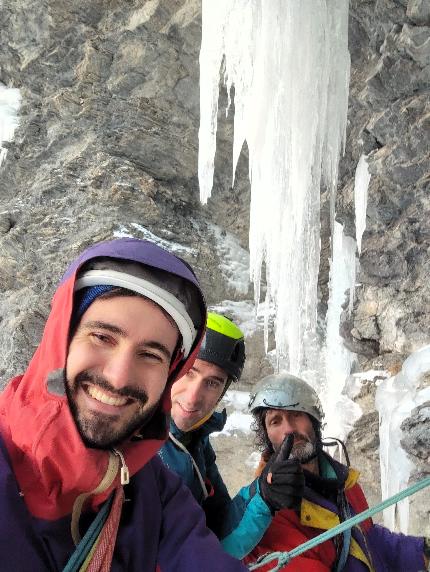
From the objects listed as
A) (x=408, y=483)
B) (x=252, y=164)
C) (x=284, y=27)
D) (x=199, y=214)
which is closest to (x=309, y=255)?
(x=252, y=164)

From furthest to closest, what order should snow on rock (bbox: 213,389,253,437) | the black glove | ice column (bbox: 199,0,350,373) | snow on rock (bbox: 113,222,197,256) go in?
1. snow on rock (bbox: 113,222,197,256)
2. snow on rock (bbox: 213,389,253,437)
3. ice column (bbox: 199,0,350,373)
4. the black glove

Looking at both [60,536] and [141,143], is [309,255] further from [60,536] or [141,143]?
[60,536]

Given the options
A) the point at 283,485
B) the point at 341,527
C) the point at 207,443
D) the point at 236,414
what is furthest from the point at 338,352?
the point at 341,527

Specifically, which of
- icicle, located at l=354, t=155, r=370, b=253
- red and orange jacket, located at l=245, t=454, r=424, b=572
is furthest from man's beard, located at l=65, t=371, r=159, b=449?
icicle, located at l=354, t=155, r=370, b=253

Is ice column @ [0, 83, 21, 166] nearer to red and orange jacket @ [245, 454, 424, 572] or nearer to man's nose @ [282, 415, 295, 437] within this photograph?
man's nose @ [282, 415, 295, 437]

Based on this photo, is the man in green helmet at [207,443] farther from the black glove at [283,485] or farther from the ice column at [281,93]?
the ice column at [281,93]

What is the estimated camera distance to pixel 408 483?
14.4 ft

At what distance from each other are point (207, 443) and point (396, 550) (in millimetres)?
1004

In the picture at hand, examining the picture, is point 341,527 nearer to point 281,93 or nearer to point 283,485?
point 283,485

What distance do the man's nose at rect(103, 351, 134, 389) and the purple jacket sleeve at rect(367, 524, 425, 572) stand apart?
1.69m

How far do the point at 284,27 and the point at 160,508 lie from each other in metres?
5.86

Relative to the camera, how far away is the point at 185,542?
1071 mm

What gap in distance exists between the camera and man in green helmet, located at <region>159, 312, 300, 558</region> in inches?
67.6

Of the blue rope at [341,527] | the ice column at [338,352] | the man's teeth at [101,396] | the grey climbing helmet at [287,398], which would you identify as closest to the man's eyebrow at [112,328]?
the man's teeth at [101,396]
